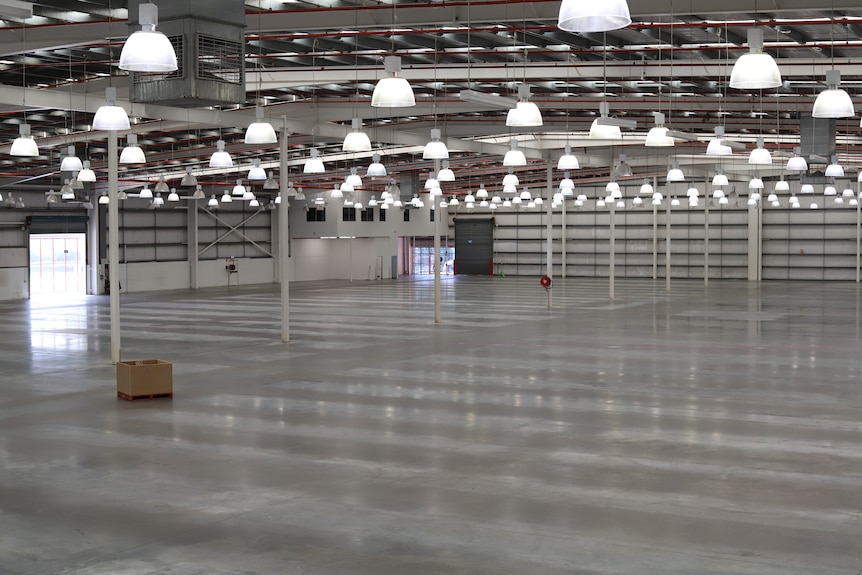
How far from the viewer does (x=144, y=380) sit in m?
14.5

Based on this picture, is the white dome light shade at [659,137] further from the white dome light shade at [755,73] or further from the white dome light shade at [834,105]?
the white dome light shade at [755,73]

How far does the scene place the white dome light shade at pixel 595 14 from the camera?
633cm

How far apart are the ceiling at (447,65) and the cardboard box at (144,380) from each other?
17.1 ft

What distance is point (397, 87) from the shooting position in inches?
444

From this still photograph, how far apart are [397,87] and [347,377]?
680 centimetres

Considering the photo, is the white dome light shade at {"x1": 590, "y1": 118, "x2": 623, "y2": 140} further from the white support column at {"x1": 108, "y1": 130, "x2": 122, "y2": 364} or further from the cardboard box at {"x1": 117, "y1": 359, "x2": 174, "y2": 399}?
the white support column at {"x1": 108, "y1": 130, "x2": 122, "y2": 364}

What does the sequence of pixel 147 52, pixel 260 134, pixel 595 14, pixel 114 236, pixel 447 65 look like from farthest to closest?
pixel 447 65 < pixel 114 236 < pixel 260 134 < pixel 147 52 < pixel 595 14

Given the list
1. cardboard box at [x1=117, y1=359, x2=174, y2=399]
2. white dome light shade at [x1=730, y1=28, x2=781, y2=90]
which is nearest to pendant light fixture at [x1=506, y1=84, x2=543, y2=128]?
white dome light shade at [x1=730, y1=28, x2=781, y2=90]

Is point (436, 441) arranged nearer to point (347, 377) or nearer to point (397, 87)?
point (397, 87)

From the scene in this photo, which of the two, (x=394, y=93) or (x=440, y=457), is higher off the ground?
(x=394, y=93)

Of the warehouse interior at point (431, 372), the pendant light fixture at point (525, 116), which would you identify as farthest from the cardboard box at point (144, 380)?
the pendant light fixture at point (525, 116)

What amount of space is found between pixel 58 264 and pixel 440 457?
40.3 metres

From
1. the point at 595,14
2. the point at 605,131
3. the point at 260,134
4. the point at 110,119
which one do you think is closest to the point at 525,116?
the point at 605,131

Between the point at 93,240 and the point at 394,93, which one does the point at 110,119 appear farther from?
the point at 93,240
